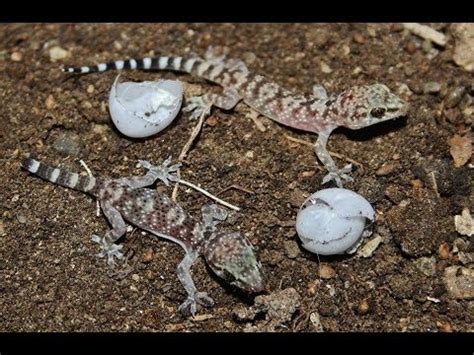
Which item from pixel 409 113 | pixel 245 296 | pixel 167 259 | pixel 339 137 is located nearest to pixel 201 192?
pixel 167 259

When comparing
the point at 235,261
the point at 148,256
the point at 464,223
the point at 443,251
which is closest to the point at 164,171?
the point at 148,256

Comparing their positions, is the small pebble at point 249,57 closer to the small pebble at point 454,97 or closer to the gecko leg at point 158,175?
the gecko leg at point 158,175

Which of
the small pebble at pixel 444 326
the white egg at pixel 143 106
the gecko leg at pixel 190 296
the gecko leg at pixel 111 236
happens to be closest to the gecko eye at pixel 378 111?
the white egg at pixel 143 106

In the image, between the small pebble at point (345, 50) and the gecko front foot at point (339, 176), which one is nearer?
the gecko front foot at point (339, 176)

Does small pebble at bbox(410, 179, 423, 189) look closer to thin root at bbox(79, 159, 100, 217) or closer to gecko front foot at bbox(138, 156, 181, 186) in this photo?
gecko front foot at bbox(138, 156, 181, 186)

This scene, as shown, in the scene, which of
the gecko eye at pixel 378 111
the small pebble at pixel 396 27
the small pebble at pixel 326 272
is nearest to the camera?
the small pebble at pixel 326 272

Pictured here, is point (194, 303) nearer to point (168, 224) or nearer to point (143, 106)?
point (168, 224)

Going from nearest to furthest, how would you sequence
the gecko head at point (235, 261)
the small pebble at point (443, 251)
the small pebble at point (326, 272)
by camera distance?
the gecko head at point (235, 261)
the small pebble at point (326, 272)
the small pebble at point (443, 251)

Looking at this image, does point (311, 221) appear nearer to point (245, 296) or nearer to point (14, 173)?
point (245, 296)
